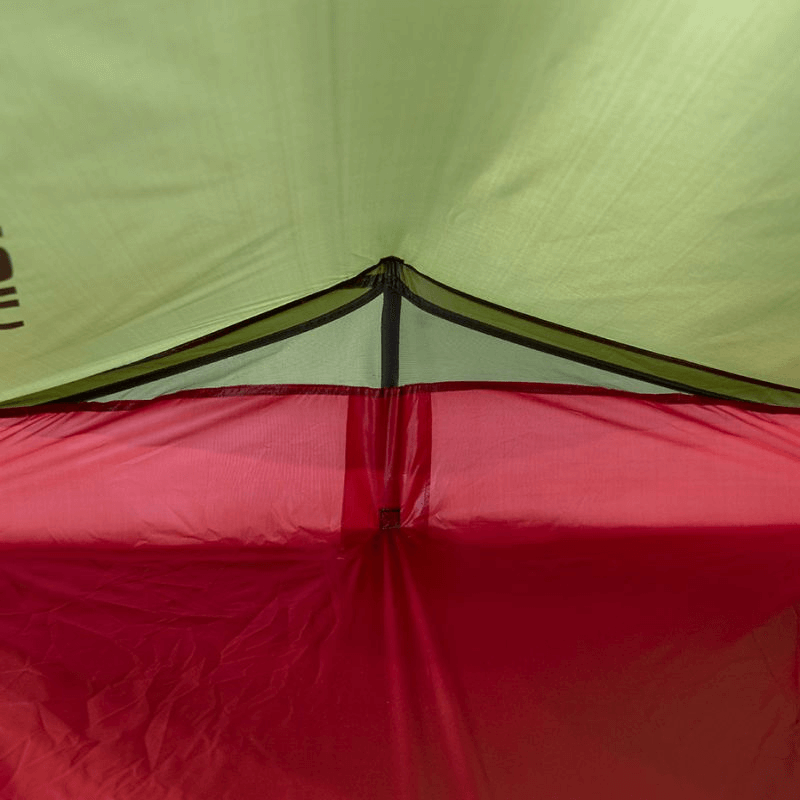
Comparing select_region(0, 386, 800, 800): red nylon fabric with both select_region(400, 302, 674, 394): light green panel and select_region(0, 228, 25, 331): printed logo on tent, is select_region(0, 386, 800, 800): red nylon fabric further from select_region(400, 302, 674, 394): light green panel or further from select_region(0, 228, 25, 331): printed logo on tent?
select_region(0, 228, 25, 331): printed logo on tent

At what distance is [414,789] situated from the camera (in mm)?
822

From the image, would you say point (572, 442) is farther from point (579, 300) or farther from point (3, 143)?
point (3, 143)

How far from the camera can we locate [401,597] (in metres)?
1.23

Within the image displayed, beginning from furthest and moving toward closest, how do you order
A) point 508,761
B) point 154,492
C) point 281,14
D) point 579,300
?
point 154,492 → point 579,300 → point 508,761 → point 281,14

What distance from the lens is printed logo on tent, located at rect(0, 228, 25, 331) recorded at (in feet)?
3.19

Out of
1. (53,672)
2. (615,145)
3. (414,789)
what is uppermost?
(615,145)

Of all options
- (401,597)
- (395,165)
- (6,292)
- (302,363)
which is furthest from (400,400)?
(6,292)

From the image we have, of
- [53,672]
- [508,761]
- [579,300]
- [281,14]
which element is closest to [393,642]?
[508,761]

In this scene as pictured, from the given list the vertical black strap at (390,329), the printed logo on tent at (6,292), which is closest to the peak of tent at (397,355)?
the vertical black strap at (390,329)

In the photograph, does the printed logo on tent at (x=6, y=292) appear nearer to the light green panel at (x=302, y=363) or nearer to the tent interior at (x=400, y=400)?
the tent interior at (x=400, y=400)

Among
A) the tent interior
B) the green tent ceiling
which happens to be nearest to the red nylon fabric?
the tent interior

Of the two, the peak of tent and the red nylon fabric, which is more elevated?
the peak of tent

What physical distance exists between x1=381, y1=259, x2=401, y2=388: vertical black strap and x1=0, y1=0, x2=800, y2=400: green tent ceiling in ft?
0.17

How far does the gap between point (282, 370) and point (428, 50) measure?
26.8 inches
